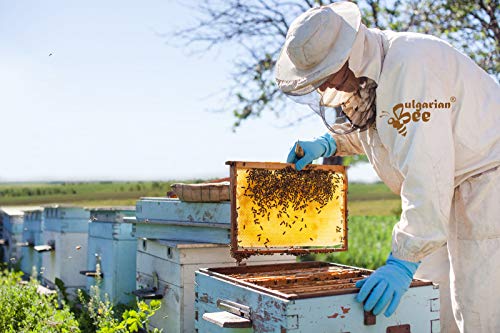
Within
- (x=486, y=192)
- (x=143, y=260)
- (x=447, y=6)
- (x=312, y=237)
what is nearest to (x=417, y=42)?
(x=486, y=192)

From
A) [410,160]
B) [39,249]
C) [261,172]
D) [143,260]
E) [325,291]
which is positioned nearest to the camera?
[325,291]

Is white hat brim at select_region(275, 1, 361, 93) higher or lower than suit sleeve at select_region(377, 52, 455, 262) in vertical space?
higher

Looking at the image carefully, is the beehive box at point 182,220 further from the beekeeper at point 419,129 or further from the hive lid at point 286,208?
the beekeeper at point 419,129

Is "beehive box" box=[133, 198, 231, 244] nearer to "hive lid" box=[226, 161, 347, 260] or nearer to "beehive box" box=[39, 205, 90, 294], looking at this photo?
"hive lid" box=[226, 161, 347, 260]

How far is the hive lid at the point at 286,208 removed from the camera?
3.23 metres

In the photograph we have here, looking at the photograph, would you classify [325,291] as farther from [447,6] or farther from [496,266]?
[447,6]

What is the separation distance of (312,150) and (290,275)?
863 millimetres

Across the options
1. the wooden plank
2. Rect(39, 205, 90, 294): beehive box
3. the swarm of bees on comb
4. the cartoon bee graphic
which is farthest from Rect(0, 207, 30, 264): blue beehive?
the cartoon bee graphic

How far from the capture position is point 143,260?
4195mm

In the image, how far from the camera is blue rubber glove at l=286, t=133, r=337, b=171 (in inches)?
136

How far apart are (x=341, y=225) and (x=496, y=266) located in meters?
1.03

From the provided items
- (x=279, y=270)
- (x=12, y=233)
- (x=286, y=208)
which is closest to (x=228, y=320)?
(x=279, y=270)

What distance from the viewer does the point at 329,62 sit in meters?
2.60

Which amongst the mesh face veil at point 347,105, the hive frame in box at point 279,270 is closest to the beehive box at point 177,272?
the hive frame in box at point 279,270
